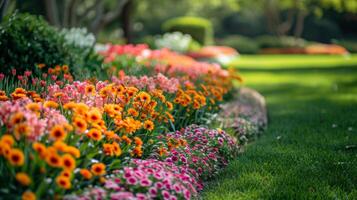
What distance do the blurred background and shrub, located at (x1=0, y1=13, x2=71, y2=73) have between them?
1211cm

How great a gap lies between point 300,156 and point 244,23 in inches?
1489

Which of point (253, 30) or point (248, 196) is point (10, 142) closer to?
point (248, 196)

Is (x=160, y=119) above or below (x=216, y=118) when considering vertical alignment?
above

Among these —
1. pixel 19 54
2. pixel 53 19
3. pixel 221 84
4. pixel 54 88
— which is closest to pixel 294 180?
pixel 54 88

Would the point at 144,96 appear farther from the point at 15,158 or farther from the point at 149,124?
the point at 15,158

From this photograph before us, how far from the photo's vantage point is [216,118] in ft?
22.0

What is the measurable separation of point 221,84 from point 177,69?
2.85 ft

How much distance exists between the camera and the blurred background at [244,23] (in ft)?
82.8

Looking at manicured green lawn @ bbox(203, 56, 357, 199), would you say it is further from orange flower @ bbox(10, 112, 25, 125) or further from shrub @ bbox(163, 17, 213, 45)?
shrub @ bbox(163, 17, 213, 45)

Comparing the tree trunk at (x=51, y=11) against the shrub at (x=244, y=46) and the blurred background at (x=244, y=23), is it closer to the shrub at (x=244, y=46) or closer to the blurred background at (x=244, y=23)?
the blurred background at (x=244, y=23)

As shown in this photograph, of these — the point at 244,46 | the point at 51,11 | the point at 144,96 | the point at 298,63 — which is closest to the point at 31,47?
the point at 144,96

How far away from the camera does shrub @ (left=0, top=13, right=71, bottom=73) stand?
683 centimetres

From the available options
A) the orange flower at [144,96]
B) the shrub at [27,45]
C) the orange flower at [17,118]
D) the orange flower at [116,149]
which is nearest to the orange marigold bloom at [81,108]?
the orange flower at [116,149]

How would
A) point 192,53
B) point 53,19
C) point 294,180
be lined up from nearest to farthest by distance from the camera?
point 294,180
point 53,19
point 192,53
